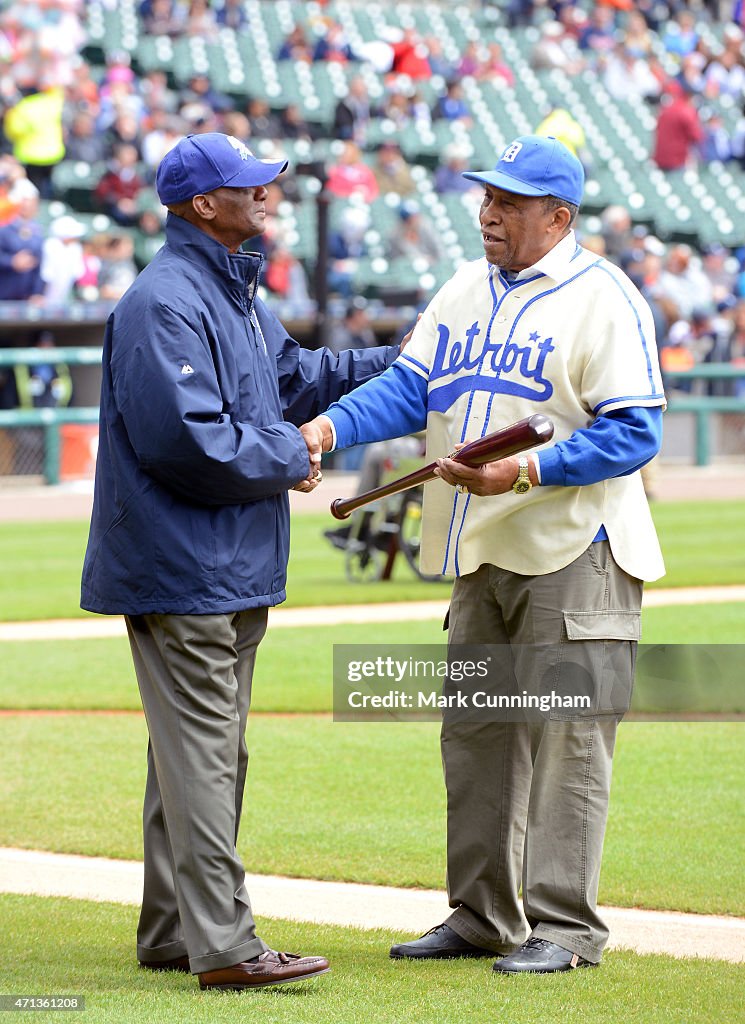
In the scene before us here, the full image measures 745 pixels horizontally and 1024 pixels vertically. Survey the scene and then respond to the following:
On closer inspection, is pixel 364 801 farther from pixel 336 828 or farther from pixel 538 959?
pixel 538 959

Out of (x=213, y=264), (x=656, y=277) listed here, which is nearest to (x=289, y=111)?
(x=656, y=277)

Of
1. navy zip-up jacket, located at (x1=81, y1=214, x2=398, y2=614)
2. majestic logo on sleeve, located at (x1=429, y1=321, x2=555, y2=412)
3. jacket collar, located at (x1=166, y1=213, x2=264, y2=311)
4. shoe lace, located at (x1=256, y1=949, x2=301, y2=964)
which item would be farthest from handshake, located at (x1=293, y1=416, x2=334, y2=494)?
shoe lace, located at (x1=256, y1=949, x2=301, y2=964)

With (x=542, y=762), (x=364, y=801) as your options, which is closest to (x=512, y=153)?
(x=542, y=762)

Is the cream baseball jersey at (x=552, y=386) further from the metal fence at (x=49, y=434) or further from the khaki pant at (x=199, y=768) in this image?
the metal fence at (x=49, y=434)

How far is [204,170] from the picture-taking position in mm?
4383

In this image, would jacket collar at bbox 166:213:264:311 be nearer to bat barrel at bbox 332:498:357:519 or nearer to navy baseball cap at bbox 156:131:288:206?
navy baseball cap at bbox 156:131:288:206

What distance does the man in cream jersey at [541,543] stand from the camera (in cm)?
444

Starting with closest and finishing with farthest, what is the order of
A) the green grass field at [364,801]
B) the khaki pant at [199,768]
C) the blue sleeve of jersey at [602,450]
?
the khaki pant at [199,768] < the blue sleeve of jersey at [602,450] < the green grass field at [364,801]

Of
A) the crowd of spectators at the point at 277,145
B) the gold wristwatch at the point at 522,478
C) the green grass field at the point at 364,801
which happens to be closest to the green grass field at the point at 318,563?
the crowd of spectators at the point at 277,145

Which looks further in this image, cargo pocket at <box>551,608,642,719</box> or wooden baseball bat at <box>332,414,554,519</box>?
cargo pocket at <box>551,608,642,719</box>

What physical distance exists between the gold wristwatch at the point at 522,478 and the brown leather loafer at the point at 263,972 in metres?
1.36

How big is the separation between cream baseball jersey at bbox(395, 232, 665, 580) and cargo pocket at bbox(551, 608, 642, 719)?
6.5 inches

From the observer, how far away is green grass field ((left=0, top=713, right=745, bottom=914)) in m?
5.81

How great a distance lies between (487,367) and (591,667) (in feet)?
2.89
